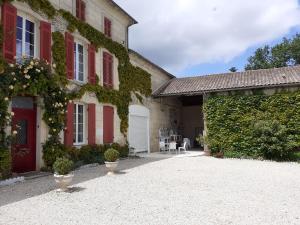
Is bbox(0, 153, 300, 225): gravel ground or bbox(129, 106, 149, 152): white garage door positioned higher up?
bbox(129, 106, 149, 152): white garage door

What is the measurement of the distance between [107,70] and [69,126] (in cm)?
382

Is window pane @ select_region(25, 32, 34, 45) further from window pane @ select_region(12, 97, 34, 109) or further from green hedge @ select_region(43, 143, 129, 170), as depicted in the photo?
green hedge @ select_region(43, 143, 129, 170)

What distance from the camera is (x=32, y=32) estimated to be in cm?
1064

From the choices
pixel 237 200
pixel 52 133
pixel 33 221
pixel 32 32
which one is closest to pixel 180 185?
pixel 237 200

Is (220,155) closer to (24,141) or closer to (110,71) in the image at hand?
(110,71)

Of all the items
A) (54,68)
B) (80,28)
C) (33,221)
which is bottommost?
(33,221)

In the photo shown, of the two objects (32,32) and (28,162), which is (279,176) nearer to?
(28,162)

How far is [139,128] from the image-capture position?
17.4 meters

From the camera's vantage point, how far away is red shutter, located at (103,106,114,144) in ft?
46.5

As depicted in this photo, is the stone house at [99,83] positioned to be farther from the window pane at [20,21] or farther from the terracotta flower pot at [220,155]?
the terracotta flower pot at [220,155]

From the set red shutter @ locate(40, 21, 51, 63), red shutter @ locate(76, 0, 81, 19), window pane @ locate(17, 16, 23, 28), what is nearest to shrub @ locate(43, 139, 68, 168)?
red shutter @ locate(40, 21, 51, 63)

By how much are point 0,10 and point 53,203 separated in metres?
5.83

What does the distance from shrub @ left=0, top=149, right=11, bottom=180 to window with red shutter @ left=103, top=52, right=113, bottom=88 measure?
6.23 m

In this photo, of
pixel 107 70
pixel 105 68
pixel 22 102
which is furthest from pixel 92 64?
pixel 22 102
